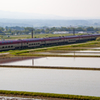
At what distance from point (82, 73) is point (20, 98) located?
6389 mm

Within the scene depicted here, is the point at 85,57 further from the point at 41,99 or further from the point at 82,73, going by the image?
the point at 41,99

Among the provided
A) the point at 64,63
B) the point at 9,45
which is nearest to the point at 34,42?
the point at 9,45

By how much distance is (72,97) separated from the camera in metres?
12.2

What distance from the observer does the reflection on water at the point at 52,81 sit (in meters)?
13.4

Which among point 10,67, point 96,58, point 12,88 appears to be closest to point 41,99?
Result: point 12,88

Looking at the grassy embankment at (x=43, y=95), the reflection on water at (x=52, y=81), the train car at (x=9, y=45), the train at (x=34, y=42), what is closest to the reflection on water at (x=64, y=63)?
the reflection on water at (x=52, y=81)

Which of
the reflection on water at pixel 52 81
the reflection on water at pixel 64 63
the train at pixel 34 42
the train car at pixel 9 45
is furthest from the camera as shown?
the train at pixel 34 42

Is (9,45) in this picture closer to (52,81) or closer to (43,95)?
(52,81)

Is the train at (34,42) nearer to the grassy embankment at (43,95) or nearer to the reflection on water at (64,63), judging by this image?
the reflection on water at (64,63)

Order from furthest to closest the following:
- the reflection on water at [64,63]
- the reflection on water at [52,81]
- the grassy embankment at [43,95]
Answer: the reflection on water at [64,63] < the reflection on water at [52,81] < the grassy embankment at [43,95]

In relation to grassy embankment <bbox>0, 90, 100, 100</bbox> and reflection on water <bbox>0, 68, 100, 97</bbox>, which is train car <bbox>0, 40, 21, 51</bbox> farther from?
grassy embankment <bbox>0, 90, 100, 100</bbox>

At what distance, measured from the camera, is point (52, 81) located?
1517cm

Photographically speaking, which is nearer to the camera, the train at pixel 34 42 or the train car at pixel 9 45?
the train car at pixel 9 45

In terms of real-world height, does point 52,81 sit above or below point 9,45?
below
